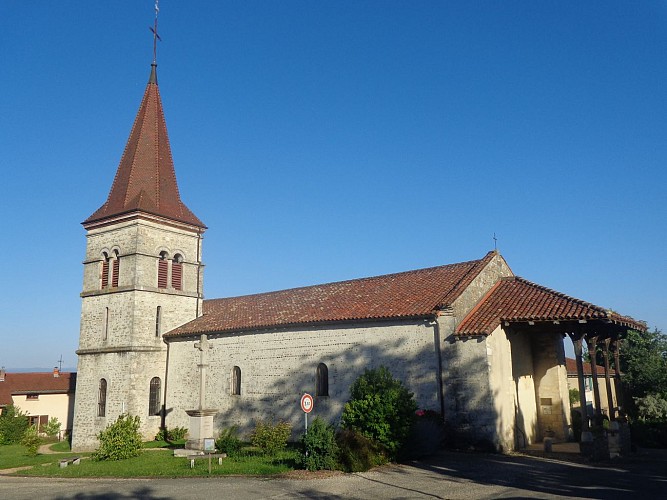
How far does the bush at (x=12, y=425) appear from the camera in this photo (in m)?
32.1

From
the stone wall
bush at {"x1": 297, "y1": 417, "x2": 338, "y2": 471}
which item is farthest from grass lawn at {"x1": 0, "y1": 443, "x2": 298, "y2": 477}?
the stone wall

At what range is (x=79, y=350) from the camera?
2744 centimetres

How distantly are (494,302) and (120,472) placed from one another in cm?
1361

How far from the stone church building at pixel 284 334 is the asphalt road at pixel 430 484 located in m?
2.40

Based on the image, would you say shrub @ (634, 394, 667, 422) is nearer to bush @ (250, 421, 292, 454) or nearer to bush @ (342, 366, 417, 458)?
bush @ (342, 366, 417, 458)

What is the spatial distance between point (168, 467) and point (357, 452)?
19.7ft

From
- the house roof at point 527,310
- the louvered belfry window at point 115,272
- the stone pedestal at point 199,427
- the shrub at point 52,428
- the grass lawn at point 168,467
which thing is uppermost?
the louvered belfry window at point 115,272

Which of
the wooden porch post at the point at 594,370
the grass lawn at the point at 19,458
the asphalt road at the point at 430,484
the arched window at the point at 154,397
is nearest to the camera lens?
the asphalt road at the point at 430,484

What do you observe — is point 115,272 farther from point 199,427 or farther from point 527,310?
point 527,310

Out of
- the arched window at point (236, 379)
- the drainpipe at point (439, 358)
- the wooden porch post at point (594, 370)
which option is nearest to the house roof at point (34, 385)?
the arched window at point (236, 379)

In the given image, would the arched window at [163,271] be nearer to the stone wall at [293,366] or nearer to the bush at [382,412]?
the stone wall at [293,366]

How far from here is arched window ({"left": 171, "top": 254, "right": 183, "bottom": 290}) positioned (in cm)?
2795

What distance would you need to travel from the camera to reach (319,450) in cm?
1451

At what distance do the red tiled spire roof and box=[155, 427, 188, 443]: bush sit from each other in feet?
34.5
